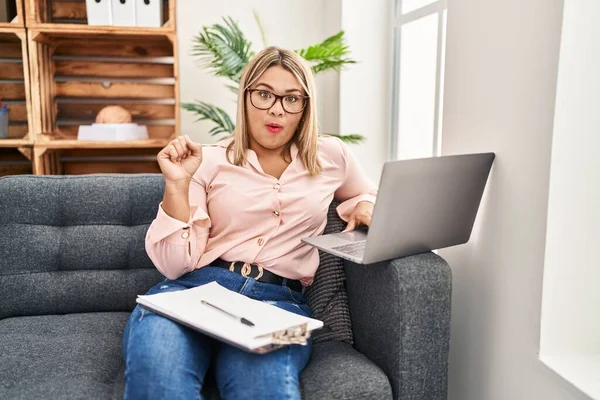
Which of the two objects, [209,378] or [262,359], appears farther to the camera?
[209,378]

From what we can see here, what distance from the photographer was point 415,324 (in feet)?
3.96

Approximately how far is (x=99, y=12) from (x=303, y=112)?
1.40 meters

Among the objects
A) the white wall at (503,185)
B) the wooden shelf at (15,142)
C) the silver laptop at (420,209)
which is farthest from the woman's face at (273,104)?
the wooden shelf at (15,142)

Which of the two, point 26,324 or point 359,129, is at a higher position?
point 359,129

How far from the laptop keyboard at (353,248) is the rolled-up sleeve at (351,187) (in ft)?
0.84

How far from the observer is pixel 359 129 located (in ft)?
8.93

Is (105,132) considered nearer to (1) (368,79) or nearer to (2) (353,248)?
(1) (368,79)

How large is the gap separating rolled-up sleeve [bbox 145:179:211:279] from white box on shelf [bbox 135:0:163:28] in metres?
1.39

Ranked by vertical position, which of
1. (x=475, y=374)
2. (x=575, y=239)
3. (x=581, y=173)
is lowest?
(x=475, y=374)

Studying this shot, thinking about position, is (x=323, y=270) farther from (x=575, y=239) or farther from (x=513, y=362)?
(x=575, y=239)

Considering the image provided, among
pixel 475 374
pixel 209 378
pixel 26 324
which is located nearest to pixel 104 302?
pixel 26 324

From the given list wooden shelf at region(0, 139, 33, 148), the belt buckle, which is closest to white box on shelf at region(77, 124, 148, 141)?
wooden shelf at region(0, 139, 33, 148)

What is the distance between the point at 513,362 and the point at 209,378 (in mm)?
659

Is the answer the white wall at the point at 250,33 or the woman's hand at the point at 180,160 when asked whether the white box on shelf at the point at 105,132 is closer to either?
the white wall at the point at 250,33
